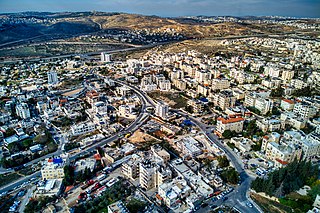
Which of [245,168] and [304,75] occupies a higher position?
[304,75]

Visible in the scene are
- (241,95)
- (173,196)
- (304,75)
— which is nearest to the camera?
(173,196)

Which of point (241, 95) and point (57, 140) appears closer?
point (57, 140)

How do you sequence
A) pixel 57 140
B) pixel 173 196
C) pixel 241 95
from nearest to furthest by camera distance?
pixel 173 196 < pixel 57 140 < pixel 241 95

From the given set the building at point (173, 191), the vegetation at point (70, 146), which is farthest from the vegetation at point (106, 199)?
the vegetation at point (70, 146)

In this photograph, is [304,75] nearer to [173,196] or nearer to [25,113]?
[173,196]

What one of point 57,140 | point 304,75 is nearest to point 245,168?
point 57,140

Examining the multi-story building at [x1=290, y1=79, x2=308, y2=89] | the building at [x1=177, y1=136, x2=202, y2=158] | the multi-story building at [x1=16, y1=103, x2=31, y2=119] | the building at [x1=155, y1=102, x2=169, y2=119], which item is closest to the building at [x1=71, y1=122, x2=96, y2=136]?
the multi-story building at [x1=16, y1=103, x2=31, y2=119]

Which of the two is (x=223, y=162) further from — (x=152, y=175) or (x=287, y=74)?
(x=287, y=74)
